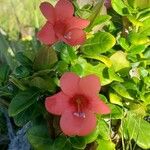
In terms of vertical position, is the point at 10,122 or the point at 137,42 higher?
the point at 137,42

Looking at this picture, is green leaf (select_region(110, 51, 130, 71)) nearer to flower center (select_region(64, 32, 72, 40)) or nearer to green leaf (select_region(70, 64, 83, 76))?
green leaf (select_region(70, 64, 83, 76))

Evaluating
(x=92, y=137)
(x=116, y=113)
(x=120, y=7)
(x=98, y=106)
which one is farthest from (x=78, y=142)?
(x=120, y=7)

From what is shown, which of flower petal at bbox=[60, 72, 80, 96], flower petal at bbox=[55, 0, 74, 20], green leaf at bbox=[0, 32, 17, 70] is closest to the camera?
flower petal at bbox=[60, 72, 80, 96]

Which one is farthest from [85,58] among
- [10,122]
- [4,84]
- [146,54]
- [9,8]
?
[9,8]

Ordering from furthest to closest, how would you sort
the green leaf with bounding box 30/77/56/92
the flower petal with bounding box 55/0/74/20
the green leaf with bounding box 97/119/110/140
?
the green leaf with bounding box 97/119/110/140, the green leaf with bounding box 30/77/56/92, the flower petal with bounding box 55/0/74/20

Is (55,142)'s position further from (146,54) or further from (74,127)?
(146,54)

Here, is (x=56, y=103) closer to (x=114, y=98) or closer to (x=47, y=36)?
(x=47, y=36)

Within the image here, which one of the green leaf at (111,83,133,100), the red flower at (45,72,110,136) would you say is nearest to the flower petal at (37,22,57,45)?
the red flower at (45,72,110,136)
